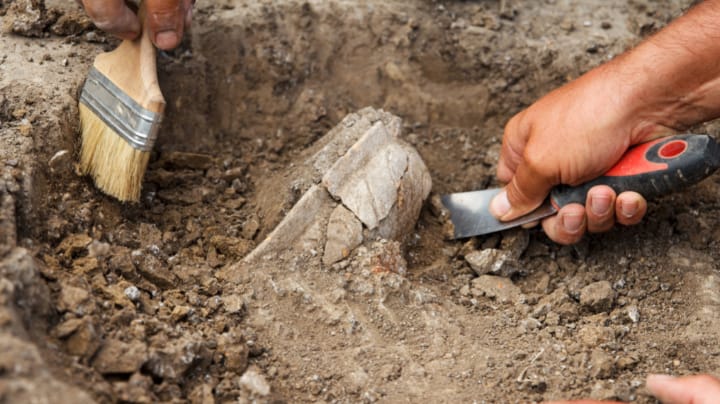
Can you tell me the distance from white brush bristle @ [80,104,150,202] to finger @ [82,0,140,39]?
31 cm

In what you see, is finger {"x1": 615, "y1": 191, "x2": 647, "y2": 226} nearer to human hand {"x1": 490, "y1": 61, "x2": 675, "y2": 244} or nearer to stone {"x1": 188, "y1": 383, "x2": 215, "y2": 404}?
human hand {"x1": 490, "y1": 61, "x2": 675, "y2": 244}

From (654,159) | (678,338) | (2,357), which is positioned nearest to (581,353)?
(678,338)

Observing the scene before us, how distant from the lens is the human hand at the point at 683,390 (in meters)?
2.07

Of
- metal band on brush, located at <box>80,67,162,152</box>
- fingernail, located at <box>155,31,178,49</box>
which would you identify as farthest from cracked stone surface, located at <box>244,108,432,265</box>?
fingernail, located at <box>155,31,178,49</box>

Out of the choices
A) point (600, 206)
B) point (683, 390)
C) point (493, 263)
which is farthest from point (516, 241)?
A: point (683, 390)

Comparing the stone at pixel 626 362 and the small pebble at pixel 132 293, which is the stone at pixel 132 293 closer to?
the small pebble at pixel 132 293

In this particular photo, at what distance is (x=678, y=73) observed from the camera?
2654mm

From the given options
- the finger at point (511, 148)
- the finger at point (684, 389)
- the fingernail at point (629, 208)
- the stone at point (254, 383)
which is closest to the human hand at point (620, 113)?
the fingernail at point (629, 208)

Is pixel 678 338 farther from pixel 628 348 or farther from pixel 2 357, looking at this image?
pixel 2 357

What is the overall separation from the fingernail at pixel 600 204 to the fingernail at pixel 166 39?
1.54m

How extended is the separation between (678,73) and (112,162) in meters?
1.96

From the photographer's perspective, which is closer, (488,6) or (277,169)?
(277,169)

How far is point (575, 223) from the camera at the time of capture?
2.75 m

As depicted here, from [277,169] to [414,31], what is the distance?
38.3 inches
